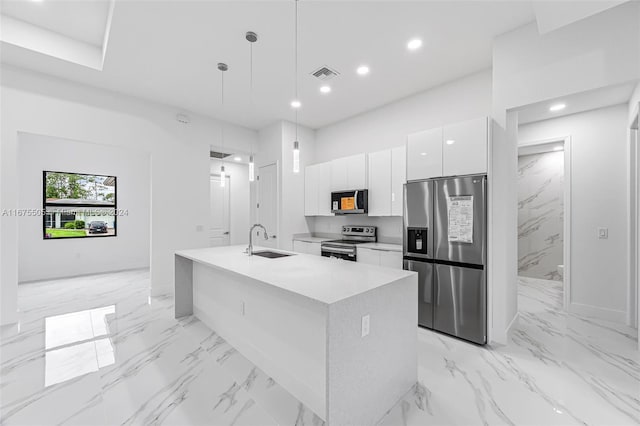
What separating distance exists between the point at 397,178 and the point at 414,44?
5.32ft

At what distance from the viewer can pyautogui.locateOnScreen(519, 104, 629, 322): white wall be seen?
3145 millimetres

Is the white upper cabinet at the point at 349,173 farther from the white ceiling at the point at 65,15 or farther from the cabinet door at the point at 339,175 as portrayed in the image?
the white ceiling at the point at 65,15

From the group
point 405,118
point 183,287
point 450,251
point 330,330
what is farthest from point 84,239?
point 450,251

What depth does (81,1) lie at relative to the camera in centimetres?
256

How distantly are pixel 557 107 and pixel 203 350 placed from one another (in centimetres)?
413

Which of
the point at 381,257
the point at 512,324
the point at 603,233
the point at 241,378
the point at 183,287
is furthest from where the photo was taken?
the point at 381,257

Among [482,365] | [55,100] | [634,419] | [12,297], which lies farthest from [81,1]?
[634,419]

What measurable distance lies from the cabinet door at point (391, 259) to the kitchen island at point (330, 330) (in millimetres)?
1207

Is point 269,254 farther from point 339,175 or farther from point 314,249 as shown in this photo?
point 339,175

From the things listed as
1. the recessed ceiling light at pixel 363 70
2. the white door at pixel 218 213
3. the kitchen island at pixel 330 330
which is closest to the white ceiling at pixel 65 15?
the recessed ceiling light at pixel 363 70

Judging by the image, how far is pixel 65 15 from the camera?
2754 mm

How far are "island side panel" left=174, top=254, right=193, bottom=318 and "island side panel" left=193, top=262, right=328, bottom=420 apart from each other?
0.54 meters

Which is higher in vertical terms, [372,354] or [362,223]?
[362,223]

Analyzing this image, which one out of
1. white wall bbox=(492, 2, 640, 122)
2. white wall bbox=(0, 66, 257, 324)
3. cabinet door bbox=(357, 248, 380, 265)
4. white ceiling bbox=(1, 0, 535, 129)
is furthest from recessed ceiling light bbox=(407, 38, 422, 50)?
white wall bbox=(0, 66, 257, 324)
